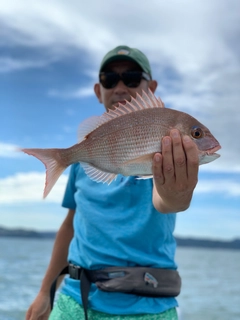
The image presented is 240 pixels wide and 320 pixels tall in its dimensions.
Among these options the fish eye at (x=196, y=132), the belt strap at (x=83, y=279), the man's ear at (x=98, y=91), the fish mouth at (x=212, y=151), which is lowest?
the belt strap at (x=83, y=279)

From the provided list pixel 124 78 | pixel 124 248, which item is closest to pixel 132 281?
pixel 124 248

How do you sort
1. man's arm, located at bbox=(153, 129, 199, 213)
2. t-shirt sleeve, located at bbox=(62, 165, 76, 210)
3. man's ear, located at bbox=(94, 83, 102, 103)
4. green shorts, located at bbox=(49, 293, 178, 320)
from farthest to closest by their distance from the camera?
man's ear, located at bbox=(94, 83, 102, 103) < t-shirt sleeve, located at bbox=(62, 165, 76, 210) < green shorts, located at bbox=(49, 293, 178, 320) < man's arm, located at bbox=(153, 129, 199, 213)

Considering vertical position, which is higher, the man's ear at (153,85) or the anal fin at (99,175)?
the man's ear at (153,85)

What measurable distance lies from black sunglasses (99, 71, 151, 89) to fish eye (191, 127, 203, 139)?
1342 millimetres

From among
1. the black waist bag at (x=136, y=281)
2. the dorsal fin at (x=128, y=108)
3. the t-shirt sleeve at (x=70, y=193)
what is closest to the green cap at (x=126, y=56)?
the t-shirt sleeve at (x=70, y=193)

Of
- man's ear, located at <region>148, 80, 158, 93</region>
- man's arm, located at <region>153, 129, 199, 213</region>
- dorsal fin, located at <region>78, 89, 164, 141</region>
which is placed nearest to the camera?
man's arm, located at <region>153, 129, 199, 213</region>

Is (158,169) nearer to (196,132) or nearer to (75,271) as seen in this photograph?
(196,132)

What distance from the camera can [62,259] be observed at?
3637mm

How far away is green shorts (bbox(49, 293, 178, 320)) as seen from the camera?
2656mm

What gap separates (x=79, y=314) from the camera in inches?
112

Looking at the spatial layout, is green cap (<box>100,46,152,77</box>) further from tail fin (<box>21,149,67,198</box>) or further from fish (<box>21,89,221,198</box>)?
tail fin (<box>21,149,67,198</box>)

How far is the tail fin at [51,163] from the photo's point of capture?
7.62ft

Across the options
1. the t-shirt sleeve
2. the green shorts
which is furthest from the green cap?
the green shorts

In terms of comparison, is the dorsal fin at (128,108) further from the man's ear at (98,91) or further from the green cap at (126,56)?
the man's ear at (98,91)
